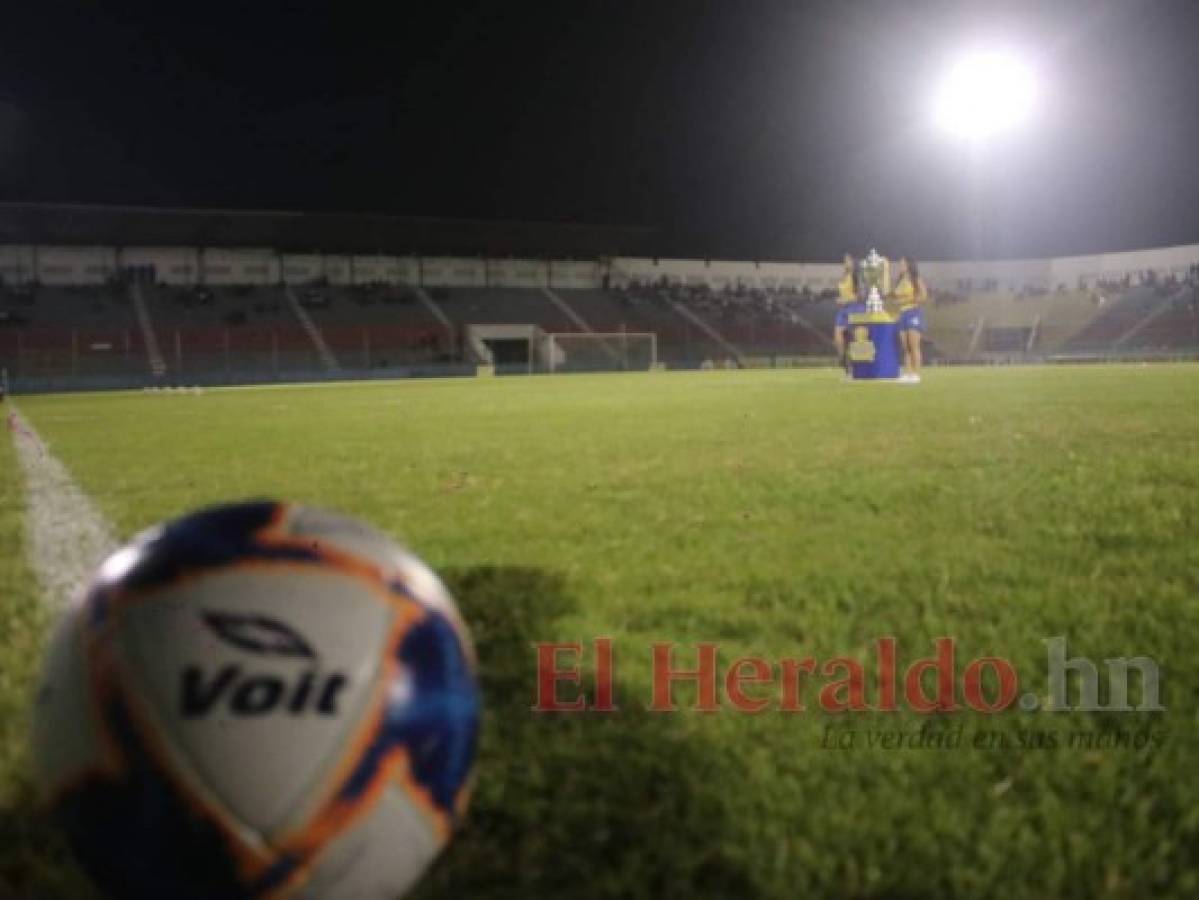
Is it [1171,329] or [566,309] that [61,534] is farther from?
[1171,329]

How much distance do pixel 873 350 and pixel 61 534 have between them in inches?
834

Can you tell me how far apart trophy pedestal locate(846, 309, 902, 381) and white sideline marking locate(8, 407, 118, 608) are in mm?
18742

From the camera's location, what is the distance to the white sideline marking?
146 inches

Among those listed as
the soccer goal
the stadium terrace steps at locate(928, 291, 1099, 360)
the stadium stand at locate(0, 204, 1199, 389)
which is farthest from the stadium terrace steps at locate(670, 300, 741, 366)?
the stadium terrace steps at locate(928, 291, 1099, 360)

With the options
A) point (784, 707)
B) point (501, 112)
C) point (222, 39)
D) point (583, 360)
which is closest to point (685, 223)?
point (583, 360)

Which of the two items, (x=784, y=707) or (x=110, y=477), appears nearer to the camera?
(x=784, y=707)

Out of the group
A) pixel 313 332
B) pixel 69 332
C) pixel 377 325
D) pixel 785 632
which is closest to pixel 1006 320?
pixel 377 325

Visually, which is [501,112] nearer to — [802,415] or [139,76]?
[139,76]

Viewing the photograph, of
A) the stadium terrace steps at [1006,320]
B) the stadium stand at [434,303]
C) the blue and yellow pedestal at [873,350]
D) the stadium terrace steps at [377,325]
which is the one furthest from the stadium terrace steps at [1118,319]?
the stadium terrace steps at [377,325]

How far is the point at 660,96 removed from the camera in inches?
1617

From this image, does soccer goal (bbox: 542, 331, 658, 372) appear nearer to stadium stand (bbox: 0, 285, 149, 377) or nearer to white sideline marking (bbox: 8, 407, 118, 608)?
stadium stand (bbox: 0, 285, 149, 377)

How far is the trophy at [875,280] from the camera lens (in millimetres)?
21688

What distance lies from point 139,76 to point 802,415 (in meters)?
35.4

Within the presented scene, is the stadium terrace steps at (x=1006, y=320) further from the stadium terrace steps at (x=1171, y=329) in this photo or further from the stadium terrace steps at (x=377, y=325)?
the stadium terrace steps at (x=377, y=325)
